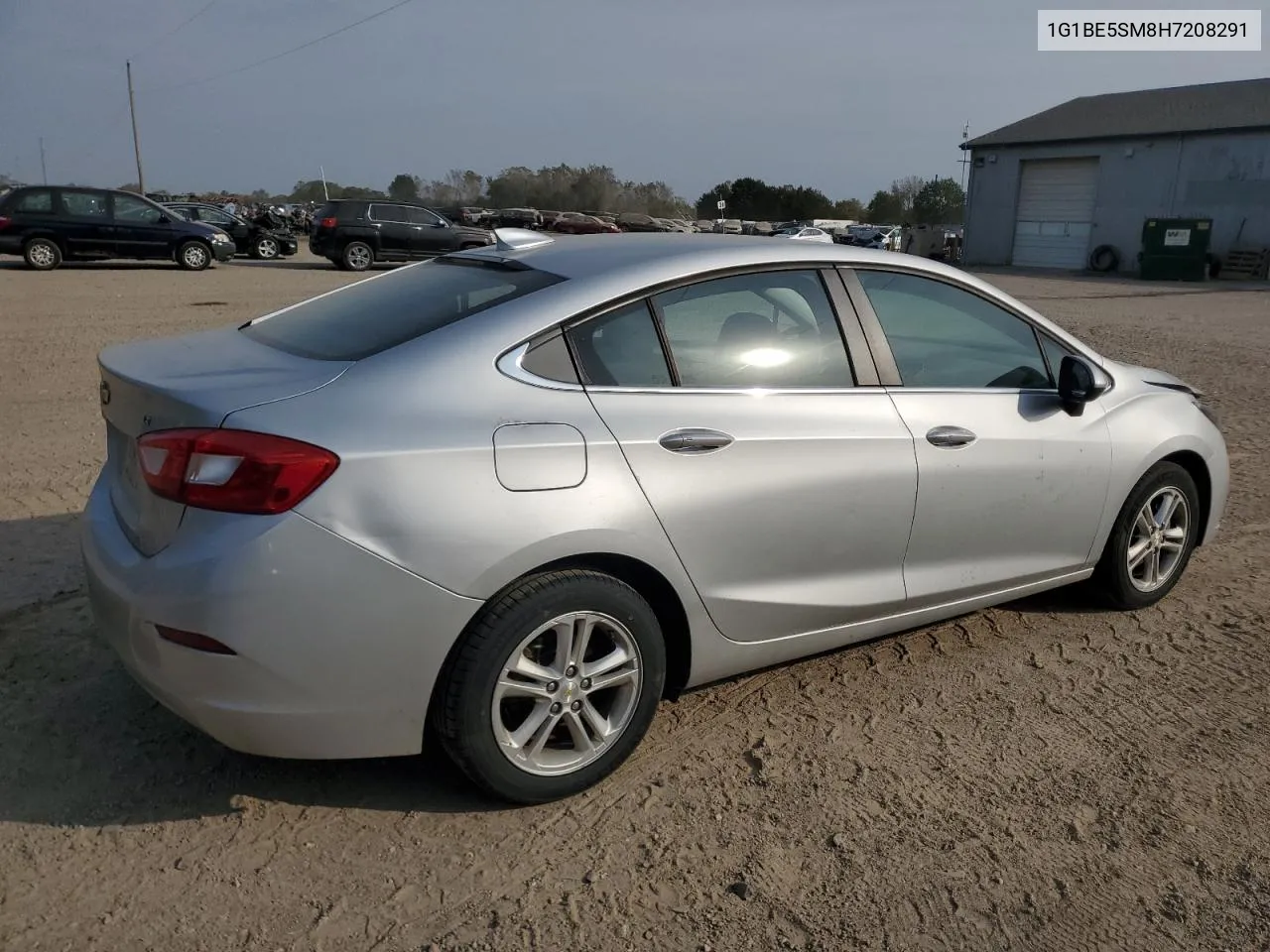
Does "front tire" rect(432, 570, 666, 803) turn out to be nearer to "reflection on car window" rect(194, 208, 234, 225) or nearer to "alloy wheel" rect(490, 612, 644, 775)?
"alloy wheel" rect(490, 612, 644, 775)

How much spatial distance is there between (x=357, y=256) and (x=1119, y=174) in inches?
1003

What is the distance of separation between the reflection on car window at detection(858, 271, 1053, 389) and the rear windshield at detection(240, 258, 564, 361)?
1.28 m

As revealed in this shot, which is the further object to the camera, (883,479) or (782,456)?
(883,479)

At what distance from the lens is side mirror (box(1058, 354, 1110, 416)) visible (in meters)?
3.94

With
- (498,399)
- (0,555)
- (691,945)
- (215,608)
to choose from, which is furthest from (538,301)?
(0,555)

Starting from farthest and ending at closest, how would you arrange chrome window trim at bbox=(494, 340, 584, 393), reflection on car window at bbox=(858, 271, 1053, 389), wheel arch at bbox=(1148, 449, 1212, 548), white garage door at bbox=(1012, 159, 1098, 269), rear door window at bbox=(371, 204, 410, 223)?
1. white garage door at bbox=(1012, 159, 1098, 269)
2. rear door window at bbox=(371, 204, 410, 223)
3. wheel arch at bbox=(1148, 449, 1212, 548)
4. reflection on car window at bbox=(858, 271, 1053, 389)
5. chrome window trim at bbox=(494, 340, 584, 393)

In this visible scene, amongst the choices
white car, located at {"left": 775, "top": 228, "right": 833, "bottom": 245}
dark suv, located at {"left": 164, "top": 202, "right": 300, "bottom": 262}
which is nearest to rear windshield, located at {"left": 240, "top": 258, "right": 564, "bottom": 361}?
white car, located at {"left": 775, "top": 228, "right": 833, "bottom": 245}

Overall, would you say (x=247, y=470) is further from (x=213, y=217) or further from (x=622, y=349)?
(x=213, y=217)

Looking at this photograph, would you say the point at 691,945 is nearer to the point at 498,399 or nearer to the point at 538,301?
the point at 498,399

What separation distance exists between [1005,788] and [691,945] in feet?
3.93

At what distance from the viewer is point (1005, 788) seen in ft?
10.1

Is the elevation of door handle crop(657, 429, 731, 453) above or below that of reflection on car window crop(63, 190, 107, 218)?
below

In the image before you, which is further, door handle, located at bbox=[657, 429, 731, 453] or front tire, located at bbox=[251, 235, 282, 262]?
front tire, located at bbox=[251, 235, 282, 262]

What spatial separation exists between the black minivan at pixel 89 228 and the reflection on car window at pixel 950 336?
20328mm
